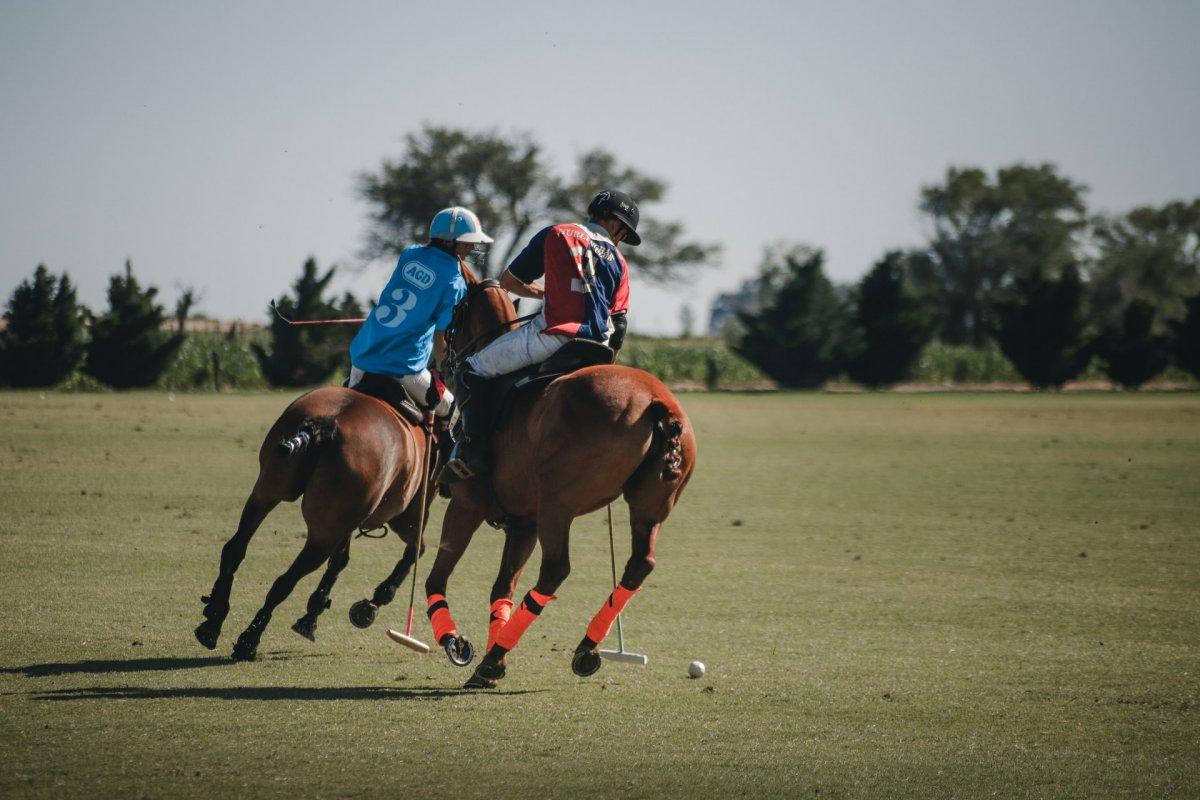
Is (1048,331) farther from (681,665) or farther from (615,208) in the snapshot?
(615,208)

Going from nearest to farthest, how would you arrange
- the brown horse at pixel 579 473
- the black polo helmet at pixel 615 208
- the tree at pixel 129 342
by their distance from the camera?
1. the brown horse at pixel 579 473
2. the black polo helmet at pixel 615 208
3. the tree at pixel 129 342

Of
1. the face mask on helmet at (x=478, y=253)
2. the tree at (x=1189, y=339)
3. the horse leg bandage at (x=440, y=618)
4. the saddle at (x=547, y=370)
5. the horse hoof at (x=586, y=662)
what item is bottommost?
the horse hoof at (x=586, y=662)

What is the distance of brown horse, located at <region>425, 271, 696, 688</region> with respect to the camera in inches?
289

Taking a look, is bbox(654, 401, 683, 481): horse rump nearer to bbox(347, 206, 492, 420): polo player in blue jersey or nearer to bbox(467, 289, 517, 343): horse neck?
bbox(467, 289, 517, 343): horse neck

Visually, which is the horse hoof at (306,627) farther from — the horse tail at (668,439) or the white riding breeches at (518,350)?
the horse tail at (668,439)

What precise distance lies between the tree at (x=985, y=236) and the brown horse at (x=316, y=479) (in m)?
92.3

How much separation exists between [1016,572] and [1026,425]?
78.2ft

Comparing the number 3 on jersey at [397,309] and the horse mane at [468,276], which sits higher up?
the horse mane at [468,276]

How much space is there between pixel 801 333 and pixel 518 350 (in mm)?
55161

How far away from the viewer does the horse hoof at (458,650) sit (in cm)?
775

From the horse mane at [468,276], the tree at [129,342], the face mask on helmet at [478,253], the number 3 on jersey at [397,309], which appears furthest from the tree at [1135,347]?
the number 3 on jersey at [397,309]

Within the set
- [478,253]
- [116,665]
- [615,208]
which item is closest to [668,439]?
[615,208]

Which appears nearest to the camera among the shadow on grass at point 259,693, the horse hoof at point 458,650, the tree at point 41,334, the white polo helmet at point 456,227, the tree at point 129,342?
the shadow on grass at point 259,693

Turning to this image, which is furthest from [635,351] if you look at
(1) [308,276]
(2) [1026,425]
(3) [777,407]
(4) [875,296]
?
(2) [1026,425]
